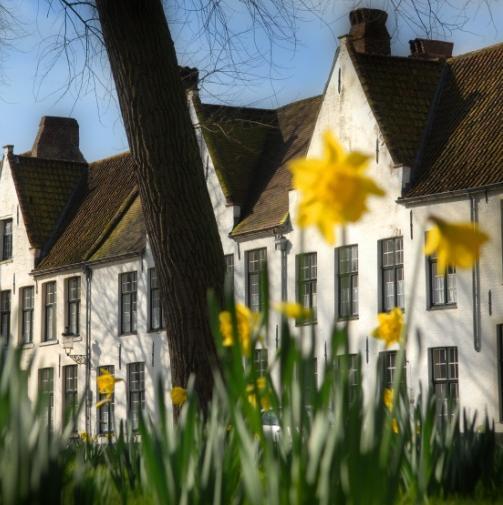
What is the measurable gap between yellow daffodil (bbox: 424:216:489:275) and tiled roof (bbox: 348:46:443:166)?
958 inches

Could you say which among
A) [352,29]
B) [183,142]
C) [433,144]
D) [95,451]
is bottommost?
[95,451]

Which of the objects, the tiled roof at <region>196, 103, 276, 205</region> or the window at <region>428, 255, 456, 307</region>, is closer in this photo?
the window at <region>428, 255, 456, 307</region>

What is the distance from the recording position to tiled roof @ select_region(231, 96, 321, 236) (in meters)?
30.9

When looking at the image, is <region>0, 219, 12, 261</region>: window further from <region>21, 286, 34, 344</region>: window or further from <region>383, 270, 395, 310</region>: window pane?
<region>383, 270, 395, 310</region>: window pane

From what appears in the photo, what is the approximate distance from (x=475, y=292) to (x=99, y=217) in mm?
16366

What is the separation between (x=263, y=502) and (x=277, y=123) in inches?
1233

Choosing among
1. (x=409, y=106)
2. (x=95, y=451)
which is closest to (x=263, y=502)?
(x=95, y=451)

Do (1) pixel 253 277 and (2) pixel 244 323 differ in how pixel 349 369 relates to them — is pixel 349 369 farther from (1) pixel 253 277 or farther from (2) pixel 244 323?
(1) pixel 253 277

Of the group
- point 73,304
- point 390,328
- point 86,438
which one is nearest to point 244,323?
point 390,328

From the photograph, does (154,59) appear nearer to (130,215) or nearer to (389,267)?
(389,267)

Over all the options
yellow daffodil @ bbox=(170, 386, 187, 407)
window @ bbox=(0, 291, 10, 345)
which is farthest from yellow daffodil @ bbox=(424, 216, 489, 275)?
window @ bbox=(0, 291, 10, 345)

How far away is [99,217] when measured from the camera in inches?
1537

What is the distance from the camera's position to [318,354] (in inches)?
1139

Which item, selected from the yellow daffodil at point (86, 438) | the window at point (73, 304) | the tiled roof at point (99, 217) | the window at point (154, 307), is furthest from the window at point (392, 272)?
the yellow daffodil at point (86, 438)
